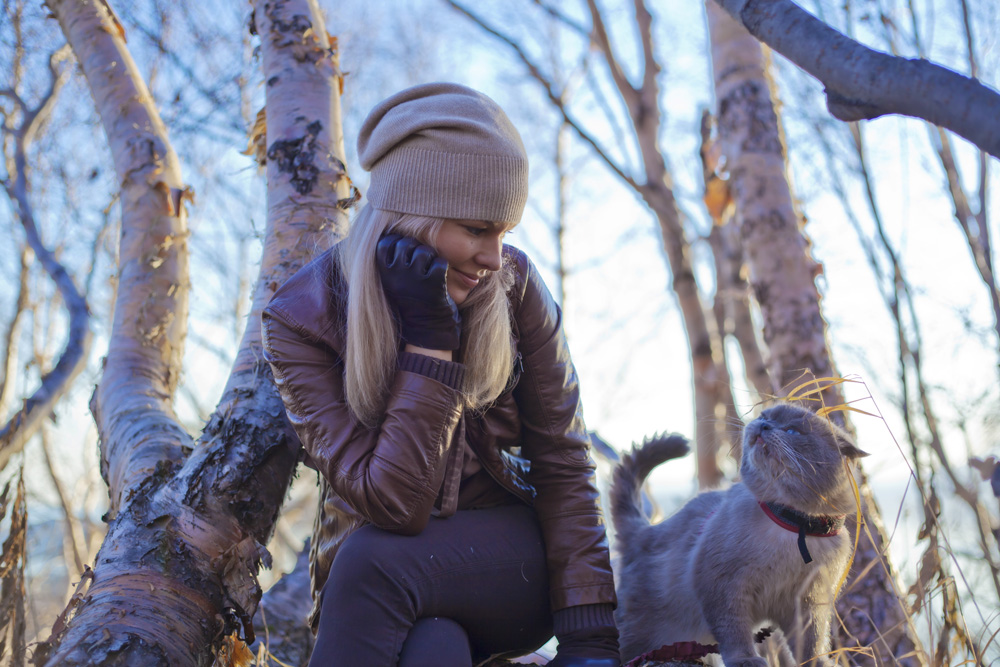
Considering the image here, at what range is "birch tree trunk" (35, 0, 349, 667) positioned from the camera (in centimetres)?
165

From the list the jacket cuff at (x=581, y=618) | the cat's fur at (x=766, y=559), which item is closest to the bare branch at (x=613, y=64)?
the cat's fur at (x=766, y=559)

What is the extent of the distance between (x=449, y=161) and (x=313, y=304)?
18.8 inches

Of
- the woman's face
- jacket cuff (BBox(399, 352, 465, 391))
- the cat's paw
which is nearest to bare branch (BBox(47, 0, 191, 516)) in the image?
jacket cuff (BBox(399, 352, 465, 391))

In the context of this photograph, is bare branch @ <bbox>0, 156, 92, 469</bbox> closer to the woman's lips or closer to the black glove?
the black glove

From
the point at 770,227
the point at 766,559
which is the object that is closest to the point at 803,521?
the point at 766,559

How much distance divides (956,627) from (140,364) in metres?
2.76

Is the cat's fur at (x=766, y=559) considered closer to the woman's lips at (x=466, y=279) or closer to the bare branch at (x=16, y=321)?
the woman's lips at (x=466, y=279)

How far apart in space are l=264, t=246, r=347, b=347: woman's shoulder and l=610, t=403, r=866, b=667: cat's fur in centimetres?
116

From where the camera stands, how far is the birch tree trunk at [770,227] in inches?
109

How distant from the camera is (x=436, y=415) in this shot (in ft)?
5.11

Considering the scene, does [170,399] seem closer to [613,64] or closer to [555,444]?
[555,444]

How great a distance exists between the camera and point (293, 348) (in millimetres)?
1600

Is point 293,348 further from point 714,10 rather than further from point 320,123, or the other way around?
point 714,10

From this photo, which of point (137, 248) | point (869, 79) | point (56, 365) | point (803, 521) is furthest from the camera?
point (56, 365)
